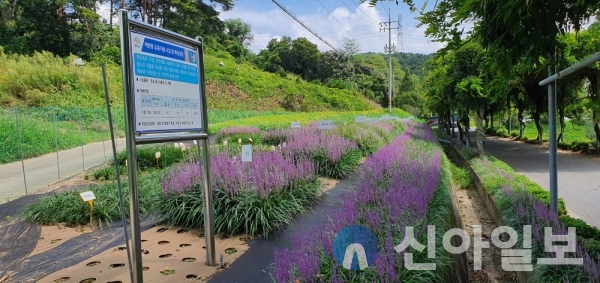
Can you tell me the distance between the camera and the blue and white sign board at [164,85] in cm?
274

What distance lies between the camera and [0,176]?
9.46 m

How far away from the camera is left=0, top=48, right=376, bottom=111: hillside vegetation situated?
20359mm

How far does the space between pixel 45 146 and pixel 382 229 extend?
13.7 metres

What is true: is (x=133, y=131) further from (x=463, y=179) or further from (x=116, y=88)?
(x=116, y=88)

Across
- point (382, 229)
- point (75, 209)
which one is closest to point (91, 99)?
point (75, 209)

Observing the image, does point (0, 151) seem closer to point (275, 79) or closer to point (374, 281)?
point (374, 281)

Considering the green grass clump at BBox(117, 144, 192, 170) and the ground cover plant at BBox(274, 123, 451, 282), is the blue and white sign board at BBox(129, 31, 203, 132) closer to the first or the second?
the ground cover plant at BBox(274, 123, 451, 282)

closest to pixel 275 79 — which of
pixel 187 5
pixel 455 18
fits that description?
pixel 187 5

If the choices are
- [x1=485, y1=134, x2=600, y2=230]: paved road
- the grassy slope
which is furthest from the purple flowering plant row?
the grassy slope

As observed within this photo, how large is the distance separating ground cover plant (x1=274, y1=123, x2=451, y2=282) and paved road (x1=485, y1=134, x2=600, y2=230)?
351 cm

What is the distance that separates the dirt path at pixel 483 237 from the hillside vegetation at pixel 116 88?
20025 millimetres

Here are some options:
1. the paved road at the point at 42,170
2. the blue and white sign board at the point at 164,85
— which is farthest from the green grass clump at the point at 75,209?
the blue and white sign board at the point at 164,85

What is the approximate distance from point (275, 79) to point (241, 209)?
33851mm

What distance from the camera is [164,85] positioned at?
3.01 m
